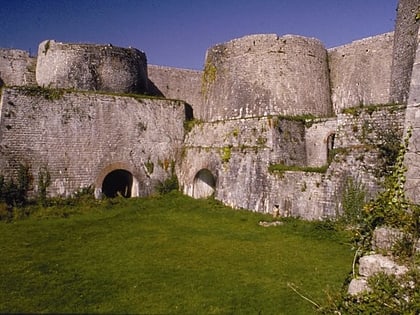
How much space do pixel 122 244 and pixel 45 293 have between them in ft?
11.1

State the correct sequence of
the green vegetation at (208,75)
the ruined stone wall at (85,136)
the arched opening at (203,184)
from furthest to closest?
the green vegetation at (208,75)
the arched opening at (203,184)
the ruined stone wall at (85,136)

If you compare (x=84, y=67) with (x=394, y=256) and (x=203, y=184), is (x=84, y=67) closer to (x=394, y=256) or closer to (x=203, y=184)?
(x=203, y=184)

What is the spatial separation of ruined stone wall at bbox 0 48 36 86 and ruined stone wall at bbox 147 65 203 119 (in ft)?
21.4

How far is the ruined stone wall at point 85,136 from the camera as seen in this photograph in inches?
590

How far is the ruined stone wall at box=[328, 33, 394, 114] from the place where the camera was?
1736cm

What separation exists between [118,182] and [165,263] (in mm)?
11256

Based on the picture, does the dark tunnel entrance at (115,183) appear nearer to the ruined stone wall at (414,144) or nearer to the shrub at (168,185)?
the shrub at (168,185)

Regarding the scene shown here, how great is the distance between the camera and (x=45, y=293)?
268 inches

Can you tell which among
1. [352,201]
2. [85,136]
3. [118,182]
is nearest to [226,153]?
[85,136]

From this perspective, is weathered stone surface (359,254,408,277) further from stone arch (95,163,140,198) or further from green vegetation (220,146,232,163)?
stone arch (95,163,140,198)

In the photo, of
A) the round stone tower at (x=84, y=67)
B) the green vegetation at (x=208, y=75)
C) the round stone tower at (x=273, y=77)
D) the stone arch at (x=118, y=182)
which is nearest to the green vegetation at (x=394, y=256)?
the stone arch at (x=118, y=182)

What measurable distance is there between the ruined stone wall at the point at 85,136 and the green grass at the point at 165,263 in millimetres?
2500

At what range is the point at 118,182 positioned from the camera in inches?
757

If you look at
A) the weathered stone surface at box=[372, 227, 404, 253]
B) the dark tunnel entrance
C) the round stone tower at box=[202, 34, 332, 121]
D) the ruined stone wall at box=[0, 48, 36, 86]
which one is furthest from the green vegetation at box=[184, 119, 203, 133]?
the weathered stone surface at box=[372, 227, 404, 253]
